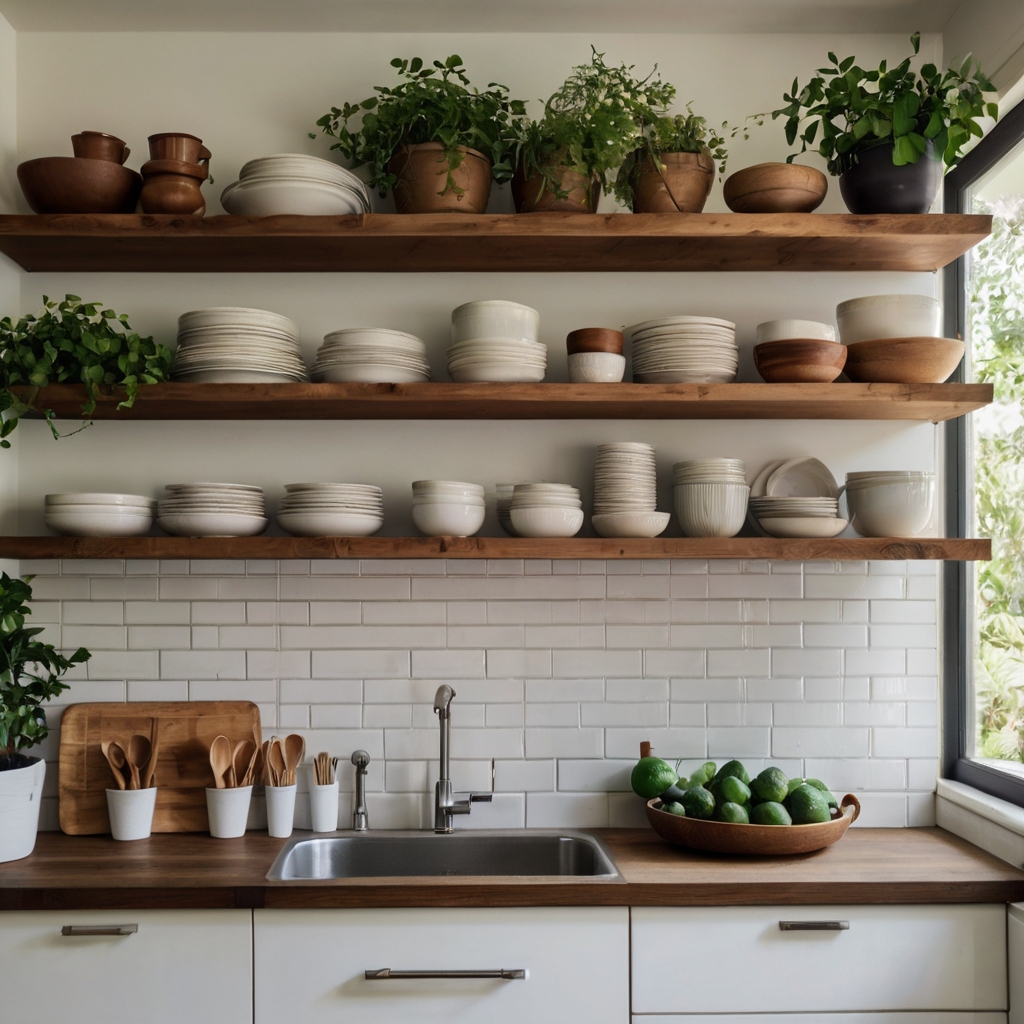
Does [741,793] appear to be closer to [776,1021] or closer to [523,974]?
[776,1021]

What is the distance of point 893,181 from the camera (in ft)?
7.18

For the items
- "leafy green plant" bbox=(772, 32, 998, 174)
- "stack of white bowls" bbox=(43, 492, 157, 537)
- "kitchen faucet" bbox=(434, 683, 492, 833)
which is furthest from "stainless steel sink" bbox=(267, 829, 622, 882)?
"leafy green plant" bbox=(772, 32, 998, 174)

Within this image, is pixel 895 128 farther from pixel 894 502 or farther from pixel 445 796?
pixel 445 796

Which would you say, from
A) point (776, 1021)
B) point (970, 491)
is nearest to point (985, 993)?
point (776, 1021)

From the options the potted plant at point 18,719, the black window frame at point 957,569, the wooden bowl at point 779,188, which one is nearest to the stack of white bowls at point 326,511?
the potted plant at point 18,719

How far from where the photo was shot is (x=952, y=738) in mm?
2432

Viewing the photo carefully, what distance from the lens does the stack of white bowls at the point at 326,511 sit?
2158 mm

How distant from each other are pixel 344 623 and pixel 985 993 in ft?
5.48

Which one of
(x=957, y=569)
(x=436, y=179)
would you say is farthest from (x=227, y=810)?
(x=957, y=569)

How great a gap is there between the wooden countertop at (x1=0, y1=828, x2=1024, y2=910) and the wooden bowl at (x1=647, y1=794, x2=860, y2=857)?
0.04m

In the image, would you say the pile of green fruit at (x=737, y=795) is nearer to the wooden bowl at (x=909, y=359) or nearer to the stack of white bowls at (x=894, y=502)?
the stack of white bowls at (x=894, y=502)

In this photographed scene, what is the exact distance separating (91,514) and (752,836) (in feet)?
5.53

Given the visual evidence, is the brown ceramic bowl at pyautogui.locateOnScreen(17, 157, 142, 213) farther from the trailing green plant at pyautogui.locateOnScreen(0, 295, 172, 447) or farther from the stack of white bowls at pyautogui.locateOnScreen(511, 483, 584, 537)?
the stack of white bowls at pyautogui.locateOnScreen(511, 483, 584, 537)

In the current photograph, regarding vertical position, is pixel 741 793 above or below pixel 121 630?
below
